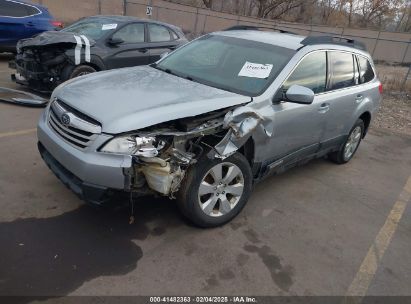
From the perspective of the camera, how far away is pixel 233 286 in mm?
2916

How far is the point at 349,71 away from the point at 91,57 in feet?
14.5

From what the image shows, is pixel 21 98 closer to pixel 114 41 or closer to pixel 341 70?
pixel 114 41

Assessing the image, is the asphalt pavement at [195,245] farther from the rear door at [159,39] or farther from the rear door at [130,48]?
the rear door at [159,39]

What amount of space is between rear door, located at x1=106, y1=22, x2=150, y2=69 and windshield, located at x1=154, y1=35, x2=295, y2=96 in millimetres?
2973

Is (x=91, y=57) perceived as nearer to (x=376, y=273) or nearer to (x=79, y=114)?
(x=79, y=114)

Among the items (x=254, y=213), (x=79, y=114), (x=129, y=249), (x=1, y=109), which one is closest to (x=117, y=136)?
(x=79, y=114)

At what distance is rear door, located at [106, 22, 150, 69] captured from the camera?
7.28 m

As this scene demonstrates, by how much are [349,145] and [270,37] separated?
2193 mm

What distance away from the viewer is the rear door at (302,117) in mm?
3817

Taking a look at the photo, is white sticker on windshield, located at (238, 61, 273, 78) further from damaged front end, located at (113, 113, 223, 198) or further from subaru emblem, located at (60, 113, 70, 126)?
subaru emblem, located at (60, 113, 70, 126)

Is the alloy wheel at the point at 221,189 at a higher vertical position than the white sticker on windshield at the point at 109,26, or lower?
lower

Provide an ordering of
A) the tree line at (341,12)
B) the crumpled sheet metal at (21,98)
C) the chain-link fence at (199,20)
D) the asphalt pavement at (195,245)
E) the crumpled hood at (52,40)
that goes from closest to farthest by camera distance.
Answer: the asphalt pavement at (195,245) → the crumpled sheet metal at (21,98) → the crumpled hood at (52,40) → the chain-link fence at (199,20) → the tree line at (341,12)

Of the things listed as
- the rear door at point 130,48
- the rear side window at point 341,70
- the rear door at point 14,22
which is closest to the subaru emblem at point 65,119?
the rear side window at point 341,70

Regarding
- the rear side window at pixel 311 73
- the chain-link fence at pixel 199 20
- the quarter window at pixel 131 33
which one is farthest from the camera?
the chain-link fence at pixel 199 20
